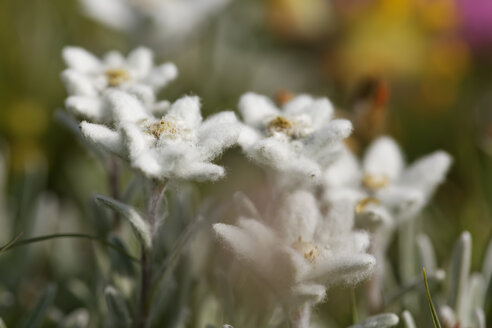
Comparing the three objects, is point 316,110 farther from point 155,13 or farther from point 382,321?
point 155,13

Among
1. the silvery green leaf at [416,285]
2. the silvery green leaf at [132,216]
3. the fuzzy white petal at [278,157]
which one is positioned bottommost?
the silvery green leaf at [416,285]

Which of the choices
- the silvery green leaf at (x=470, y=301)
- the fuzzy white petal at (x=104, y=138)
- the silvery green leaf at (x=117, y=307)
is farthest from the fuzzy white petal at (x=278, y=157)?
the silvery green leaf at (x=470, y=301)

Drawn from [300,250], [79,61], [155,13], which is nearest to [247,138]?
[300,250]

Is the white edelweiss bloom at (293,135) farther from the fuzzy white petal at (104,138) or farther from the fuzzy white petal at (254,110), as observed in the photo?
the fuzzy white petal at (104,138)

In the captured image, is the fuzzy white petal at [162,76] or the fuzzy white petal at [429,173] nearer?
the fuzzy white petal at [162,76]

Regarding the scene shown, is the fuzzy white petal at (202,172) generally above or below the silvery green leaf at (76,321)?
above

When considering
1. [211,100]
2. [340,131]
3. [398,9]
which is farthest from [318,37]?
[340,131]
